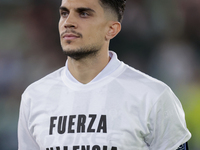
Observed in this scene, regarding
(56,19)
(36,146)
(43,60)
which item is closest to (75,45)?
(36,146)

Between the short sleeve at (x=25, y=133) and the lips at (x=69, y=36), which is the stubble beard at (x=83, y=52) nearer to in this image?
the lips at (x=69, y=36)

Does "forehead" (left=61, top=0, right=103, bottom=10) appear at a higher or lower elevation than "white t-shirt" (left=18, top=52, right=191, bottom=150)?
higher

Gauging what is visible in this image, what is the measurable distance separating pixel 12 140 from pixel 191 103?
205 cm

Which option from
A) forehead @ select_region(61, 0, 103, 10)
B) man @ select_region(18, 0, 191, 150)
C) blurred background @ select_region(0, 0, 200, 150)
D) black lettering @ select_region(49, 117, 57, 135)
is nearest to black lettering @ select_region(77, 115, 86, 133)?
man @ select_region(18, 0, 191, 150)

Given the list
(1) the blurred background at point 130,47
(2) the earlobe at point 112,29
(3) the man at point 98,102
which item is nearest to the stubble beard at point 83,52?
(3) the man at point 98,102

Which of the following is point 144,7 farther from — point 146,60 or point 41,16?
point 41,16

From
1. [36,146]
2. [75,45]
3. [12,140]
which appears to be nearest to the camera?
[75,45]

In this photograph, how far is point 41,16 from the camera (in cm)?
464

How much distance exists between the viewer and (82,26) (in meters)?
1.80

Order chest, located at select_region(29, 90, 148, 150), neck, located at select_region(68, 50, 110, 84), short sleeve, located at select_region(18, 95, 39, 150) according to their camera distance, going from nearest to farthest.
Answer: chest, located at select_region(29, 90, 148, 150) < neck, located at select_region(68, 50, 110, 84) < short sleeve, located at select_region(18, 95, 39, 150)

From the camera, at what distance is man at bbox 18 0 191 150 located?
5.84 ft

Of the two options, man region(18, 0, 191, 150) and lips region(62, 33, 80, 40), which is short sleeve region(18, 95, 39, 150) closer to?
man region(18, 0, 191, 150)

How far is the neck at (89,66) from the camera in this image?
6.19ft

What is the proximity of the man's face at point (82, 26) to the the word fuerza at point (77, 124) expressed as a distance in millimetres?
326
